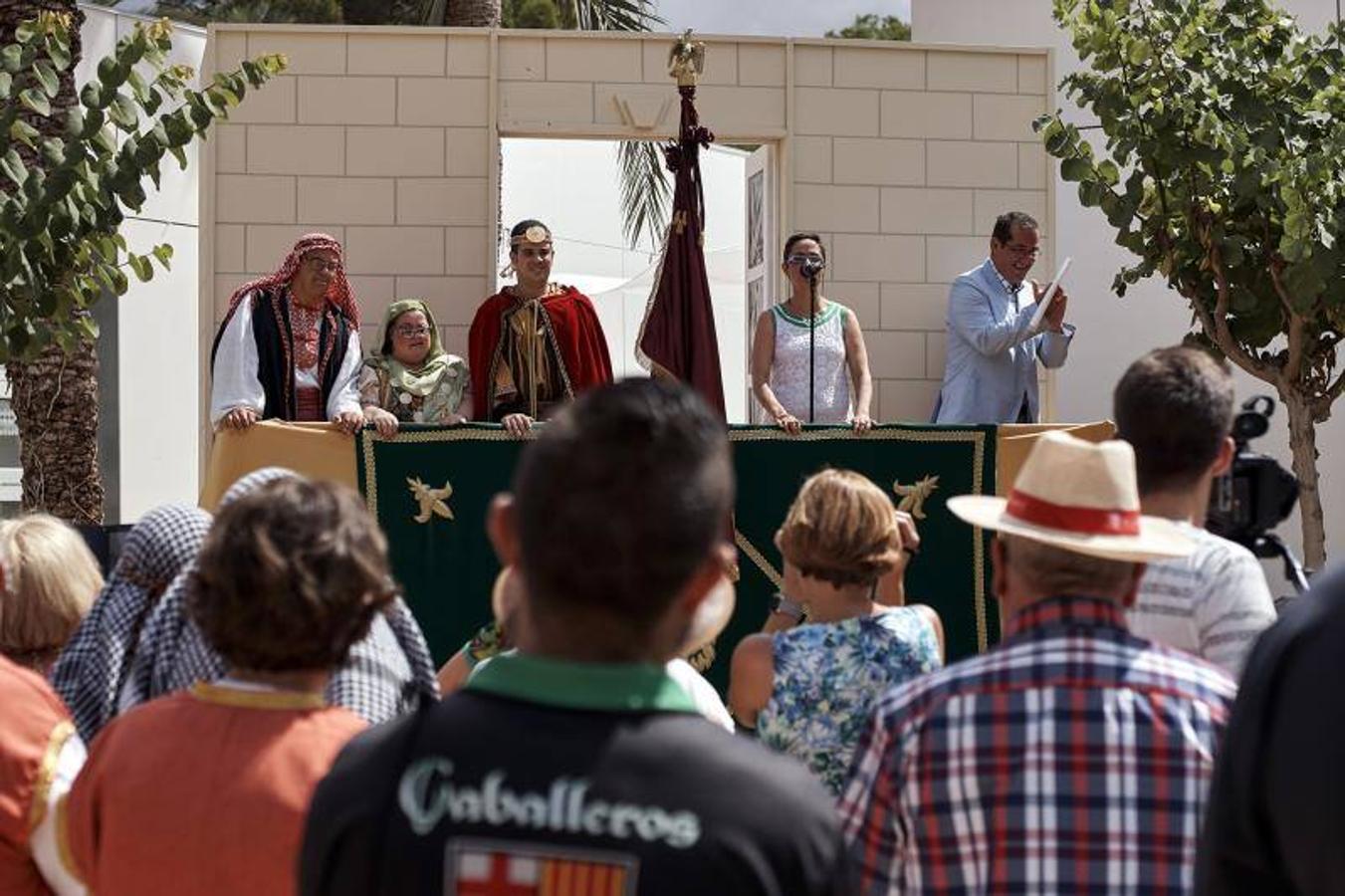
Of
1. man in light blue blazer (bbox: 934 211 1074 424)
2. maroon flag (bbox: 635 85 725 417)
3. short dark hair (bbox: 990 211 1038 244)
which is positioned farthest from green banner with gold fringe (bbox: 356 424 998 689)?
short dark hair (bbox: 990 211 1038 244)

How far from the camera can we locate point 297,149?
1058 centimetres

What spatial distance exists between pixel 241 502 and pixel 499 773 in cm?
75

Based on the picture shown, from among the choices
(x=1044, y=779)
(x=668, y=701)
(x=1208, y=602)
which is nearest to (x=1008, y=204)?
(x=1208, y=602)

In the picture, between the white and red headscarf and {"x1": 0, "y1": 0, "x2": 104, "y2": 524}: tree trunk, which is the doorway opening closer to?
{"x1": 0, "y1": 0, "x2": 104, "y2": 524}: tree trunk

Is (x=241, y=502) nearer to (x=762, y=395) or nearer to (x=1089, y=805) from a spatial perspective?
(x=1089, y=805)

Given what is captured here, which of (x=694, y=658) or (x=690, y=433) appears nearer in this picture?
(x=690, y=433)

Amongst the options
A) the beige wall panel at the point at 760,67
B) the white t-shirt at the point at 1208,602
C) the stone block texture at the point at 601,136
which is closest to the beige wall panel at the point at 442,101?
the stone block texture at the point at 601,136

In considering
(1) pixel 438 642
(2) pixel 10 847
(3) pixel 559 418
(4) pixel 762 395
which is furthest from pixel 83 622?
(4) pixel 762 395

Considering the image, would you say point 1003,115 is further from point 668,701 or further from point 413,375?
point 668,701

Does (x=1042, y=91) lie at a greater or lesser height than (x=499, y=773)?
greater

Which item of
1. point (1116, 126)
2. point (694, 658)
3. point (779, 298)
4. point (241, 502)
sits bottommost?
point (694, 658)

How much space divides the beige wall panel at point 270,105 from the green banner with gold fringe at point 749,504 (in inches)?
141

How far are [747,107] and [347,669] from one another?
796 centimetres

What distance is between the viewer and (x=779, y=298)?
11.0 meters
